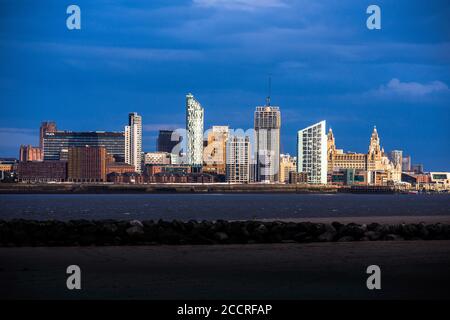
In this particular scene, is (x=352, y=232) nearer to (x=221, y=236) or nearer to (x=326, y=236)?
(x=326, y=236)

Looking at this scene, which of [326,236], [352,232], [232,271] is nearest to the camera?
[232,271]

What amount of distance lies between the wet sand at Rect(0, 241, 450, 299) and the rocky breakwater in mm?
1489

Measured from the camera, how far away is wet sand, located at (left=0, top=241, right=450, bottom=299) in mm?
15023

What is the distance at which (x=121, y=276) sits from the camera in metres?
17.5

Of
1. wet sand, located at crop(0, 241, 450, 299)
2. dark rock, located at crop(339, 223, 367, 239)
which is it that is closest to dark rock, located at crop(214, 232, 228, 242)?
wet sand, located at crop(0, 241, 450, 299)

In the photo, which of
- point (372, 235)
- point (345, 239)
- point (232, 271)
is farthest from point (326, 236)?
point (232, 271)

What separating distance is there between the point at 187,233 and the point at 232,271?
930 cm

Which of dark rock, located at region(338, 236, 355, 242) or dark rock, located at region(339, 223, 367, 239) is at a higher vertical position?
dark rock, located at region(339, 223, 367, 239)

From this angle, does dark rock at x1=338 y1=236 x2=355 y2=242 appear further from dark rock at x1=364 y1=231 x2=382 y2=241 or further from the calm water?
the calm water

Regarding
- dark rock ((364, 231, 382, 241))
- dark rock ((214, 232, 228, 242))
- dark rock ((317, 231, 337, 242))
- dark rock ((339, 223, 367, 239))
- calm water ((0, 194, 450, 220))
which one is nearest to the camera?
dark rock ((214, 232, 228, 242))

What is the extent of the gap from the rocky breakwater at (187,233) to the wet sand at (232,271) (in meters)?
1.49

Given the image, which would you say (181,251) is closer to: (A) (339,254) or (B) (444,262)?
(A) (339,254)

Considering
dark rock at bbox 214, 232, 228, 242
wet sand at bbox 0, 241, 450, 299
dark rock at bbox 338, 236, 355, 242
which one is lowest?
wet sand at bbox 0, 241, 450, 299

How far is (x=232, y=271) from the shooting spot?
727 inches
